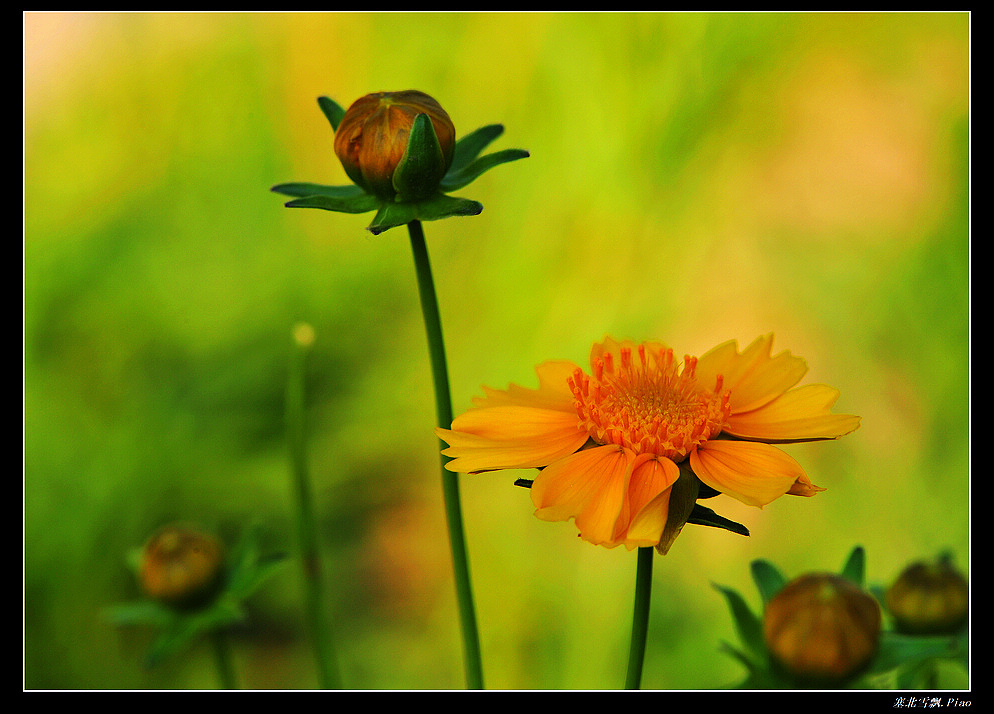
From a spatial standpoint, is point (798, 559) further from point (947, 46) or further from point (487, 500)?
point (947, 46)

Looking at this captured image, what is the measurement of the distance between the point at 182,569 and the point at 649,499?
1.81 feet

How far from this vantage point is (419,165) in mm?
605

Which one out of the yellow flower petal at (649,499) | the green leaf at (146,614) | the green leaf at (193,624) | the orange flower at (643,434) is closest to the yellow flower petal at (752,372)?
the orange flower at (643,434)

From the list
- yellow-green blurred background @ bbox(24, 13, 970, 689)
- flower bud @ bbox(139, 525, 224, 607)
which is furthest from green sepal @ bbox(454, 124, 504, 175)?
yellow-green blurred background @ bbox(24, 13, 970, 689)

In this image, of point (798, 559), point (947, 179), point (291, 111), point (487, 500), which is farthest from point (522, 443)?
point (947, 179)

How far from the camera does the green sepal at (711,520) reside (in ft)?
1.67

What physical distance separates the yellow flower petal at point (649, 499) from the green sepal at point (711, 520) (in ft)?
0.07

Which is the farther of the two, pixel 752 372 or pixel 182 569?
pixel 182 569

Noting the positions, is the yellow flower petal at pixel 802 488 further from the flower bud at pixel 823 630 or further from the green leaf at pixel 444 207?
the green leaf at pixel 444 207

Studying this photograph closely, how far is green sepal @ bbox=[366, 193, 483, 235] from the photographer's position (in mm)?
570

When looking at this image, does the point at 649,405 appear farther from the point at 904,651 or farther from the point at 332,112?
the point at 332,112

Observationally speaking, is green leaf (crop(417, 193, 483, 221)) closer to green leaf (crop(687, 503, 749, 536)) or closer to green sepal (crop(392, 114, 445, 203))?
green sepal (crop(392, 114, 445, 203))

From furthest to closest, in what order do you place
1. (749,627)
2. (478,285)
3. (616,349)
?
1. (478,285)
2. (616,349)
3. (749,627)

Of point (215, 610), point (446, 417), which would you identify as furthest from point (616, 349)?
point (215, 610)
